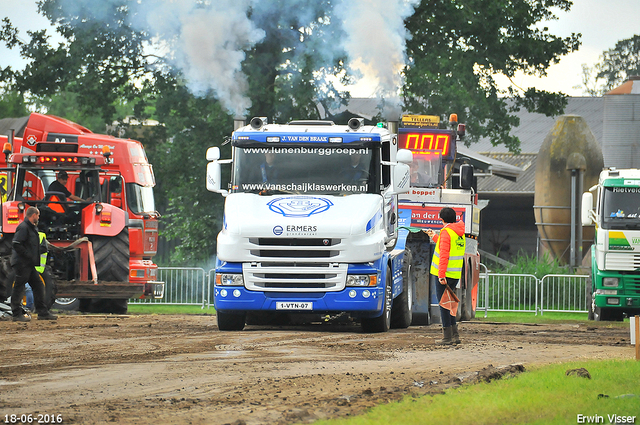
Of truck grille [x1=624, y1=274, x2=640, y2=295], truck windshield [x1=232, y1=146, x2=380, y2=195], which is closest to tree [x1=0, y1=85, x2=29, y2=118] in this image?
truck grille [x1=624, y1=274, x2=640, y2=295]

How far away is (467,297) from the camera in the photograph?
22.4 metres

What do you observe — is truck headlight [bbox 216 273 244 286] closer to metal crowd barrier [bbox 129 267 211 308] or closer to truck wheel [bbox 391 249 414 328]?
truck wheel [bbox 391 249 414 328]

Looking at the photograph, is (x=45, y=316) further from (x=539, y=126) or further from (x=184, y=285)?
(x=539, y=126)

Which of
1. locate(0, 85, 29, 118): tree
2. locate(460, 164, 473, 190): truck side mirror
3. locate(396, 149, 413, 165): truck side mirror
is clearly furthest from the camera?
locate(0, 85, 29, 118): tree

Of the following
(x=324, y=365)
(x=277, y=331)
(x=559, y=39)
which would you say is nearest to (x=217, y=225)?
(x=559, y=39)

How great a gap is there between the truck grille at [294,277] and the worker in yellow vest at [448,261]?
139cm

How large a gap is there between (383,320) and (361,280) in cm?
116

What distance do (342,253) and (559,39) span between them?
22.8m

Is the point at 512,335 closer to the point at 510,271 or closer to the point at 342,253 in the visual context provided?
the point at 342,253

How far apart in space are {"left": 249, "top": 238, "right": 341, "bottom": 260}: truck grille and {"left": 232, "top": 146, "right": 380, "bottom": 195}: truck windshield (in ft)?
3.34

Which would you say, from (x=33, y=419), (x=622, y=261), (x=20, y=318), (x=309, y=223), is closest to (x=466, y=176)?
(x=622, y=261)

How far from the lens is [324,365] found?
1086cm

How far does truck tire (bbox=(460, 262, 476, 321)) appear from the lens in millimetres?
21609

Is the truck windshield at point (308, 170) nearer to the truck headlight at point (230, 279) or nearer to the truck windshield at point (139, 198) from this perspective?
the truck headlight at point (230, 279)
